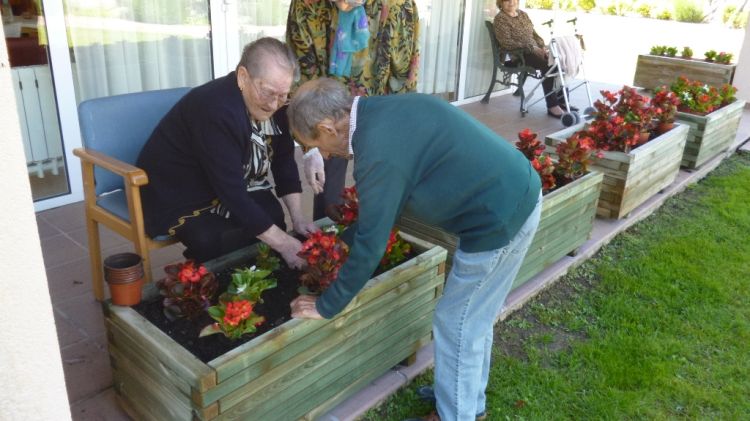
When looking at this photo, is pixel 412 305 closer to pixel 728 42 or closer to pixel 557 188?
pixel 557 188

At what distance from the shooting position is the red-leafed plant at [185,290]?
5.94 ft

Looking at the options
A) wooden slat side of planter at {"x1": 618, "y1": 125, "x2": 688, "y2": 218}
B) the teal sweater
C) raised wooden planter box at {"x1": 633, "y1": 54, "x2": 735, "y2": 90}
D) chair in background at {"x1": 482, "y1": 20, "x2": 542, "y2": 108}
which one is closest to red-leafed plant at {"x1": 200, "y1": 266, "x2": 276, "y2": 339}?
the teal sweater

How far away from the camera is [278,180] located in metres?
2.60

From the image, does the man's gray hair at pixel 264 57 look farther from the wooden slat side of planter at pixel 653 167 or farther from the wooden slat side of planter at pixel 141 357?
the wooden slat side of planter at pixel 653 167

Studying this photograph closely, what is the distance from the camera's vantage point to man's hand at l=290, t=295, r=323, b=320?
172 centimetres

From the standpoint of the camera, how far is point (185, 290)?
5.93 ft

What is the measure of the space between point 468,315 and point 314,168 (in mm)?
1095

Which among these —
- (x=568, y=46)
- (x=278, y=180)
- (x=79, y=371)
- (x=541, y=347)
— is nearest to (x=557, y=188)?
(x=541, y=347)

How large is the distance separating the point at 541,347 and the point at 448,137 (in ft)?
4.67

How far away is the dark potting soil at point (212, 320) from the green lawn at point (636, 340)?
53cm

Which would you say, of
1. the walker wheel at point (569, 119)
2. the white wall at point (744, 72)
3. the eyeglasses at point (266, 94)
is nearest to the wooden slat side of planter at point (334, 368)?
the eyeglasses at point (266, 94)

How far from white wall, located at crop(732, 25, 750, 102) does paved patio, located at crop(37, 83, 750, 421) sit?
3.67 m

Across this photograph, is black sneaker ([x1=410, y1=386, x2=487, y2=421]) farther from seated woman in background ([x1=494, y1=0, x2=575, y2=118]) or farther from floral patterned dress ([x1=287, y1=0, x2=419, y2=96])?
seated woman in background ([x1=494, y1=0, x2=575, y2=118])

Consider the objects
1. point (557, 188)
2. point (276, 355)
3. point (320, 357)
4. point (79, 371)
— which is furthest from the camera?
point (557, 188)
